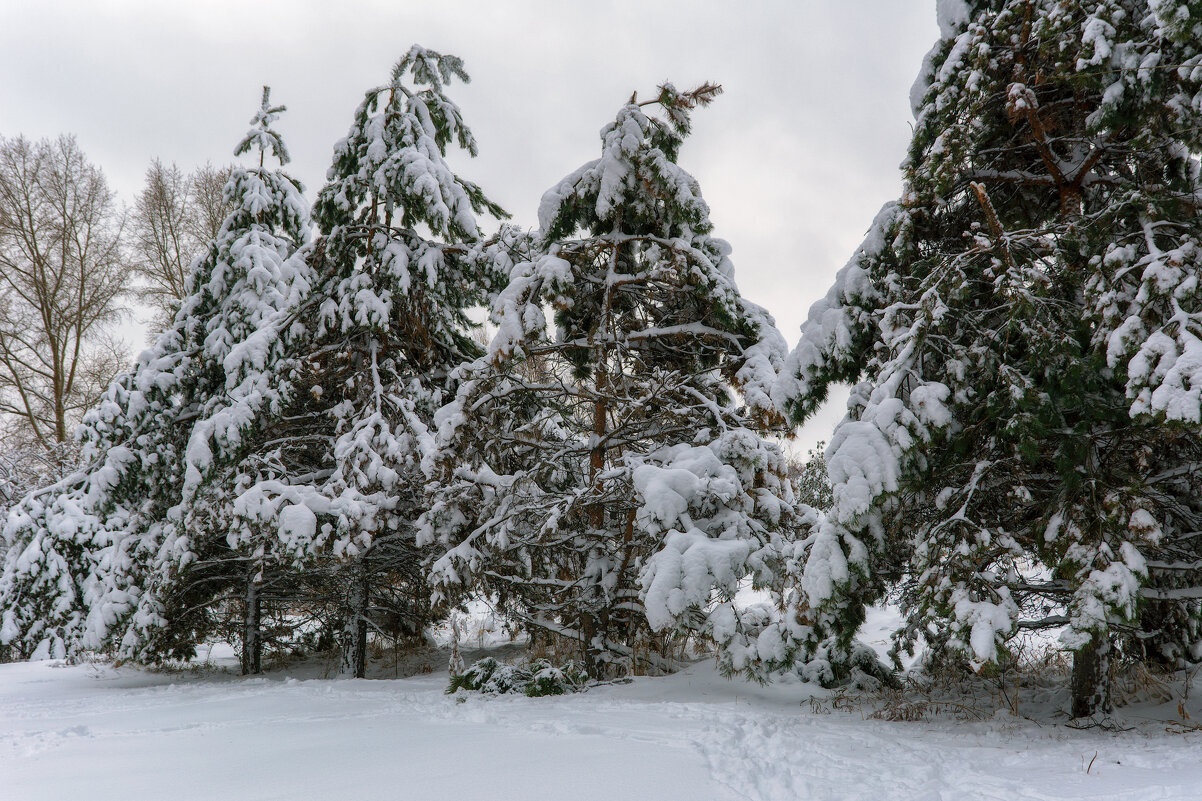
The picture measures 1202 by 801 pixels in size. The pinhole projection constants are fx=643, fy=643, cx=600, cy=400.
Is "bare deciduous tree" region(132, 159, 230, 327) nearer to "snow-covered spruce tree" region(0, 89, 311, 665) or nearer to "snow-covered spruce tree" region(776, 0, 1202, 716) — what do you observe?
"snow-covered spruce tree" region(0, 89, 311, 665)

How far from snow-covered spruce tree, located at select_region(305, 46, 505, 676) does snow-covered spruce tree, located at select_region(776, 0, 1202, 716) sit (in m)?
5.08

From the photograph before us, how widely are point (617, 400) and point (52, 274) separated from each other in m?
17.2

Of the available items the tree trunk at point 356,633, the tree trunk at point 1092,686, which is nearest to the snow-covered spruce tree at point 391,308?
the tree trunk at point 356,633

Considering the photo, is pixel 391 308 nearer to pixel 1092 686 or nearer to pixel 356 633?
pixel 356 633

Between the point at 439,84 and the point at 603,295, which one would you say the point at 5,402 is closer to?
the point at 439,84

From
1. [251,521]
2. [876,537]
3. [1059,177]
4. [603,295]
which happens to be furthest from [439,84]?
[876,537]

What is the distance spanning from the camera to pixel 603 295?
7.50 meters

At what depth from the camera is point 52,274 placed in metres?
16.1

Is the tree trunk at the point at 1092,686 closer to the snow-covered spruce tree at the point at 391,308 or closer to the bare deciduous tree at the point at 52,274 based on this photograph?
the snow-covered spruce tree at the point at 391,308

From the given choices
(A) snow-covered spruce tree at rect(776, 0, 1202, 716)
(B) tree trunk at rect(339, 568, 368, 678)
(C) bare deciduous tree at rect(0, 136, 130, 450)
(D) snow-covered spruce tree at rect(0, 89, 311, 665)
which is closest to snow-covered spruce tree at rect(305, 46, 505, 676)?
(B) tree trunk at rect(339, 568, 368, 678)

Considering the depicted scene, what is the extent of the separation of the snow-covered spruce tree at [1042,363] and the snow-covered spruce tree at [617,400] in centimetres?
123

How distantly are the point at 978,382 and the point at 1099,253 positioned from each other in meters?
1.10

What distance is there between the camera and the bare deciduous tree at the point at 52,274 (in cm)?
1559

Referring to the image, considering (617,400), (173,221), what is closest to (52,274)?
(173,221)
